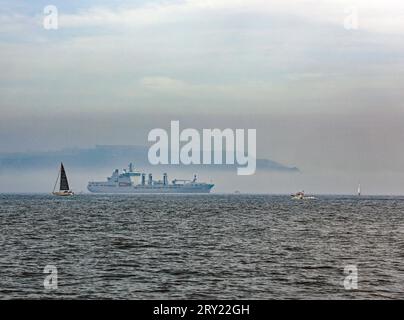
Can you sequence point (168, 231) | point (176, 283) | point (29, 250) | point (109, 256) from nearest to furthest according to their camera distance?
point (176, 283), point (109, 256), point (29, 250), point (168, 231)

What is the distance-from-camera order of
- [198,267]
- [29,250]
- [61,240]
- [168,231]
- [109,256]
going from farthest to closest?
[168,231] < [61,240] < [29,250] < [109,256] < [198,267]

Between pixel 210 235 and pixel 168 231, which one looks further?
pixel 168 231

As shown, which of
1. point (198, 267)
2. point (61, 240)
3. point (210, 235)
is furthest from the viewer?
point (210, 235)

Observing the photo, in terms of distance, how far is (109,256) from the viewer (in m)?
51.6

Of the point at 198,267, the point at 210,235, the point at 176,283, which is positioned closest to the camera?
the point at 176,283

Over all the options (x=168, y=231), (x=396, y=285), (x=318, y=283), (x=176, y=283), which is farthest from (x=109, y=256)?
(x=168, y=231)

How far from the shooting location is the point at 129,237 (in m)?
69.6

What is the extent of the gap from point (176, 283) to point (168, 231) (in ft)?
134

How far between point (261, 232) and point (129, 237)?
1693 cm

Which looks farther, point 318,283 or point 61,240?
point 61,240
